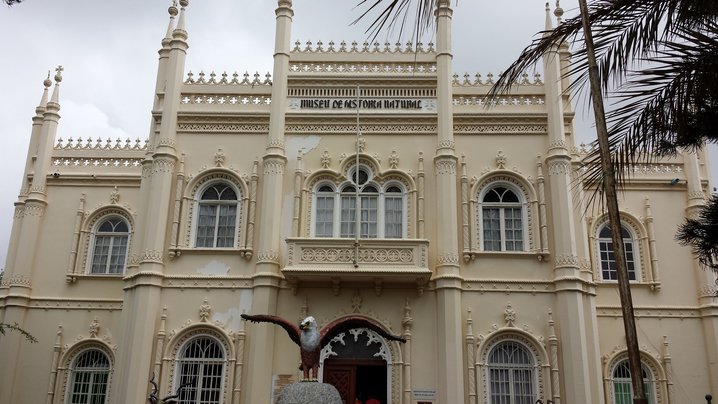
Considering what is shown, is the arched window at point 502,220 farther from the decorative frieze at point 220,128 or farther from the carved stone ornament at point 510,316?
the decorative frieze at point 220,128

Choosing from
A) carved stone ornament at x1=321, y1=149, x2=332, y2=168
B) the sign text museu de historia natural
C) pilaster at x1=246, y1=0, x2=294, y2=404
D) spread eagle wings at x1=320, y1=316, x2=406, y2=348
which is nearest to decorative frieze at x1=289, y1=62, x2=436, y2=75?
pilaster at x1=246, y1=0, x2=294, y2=404

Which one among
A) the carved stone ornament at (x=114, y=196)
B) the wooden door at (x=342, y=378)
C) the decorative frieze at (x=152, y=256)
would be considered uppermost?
the carved stone ornament at (x=114, y=196)

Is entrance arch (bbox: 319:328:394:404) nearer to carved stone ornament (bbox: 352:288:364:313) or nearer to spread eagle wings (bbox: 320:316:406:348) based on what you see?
carved stone ornament (bbox: 352:288:364:313)

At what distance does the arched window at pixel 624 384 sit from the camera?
733 inches

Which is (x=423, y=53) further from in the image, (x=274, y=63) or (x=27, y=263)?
(x=27, y=263)

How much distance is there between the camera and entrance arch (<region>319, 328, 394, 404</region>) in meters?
17.7

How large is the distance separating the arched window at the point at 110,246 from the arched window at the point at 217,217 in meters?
3.46

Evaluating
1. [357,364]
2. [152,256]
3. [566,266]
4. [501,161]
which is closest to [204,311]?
[152,256]

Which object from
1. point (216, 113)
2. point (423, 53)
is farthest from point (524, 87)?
point (216, 113)

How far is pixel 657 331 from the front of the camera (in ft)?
63.1

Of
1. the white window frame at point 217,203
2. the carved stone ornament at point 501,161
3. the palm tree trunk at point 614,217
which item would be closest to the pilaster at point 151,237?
the white window frame at point 217,203

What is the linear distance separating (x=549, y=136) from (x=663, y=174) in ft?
15.1

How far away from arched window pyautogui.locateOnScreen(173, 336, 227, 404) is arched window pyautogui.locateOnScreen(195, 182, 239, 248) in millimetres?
2907

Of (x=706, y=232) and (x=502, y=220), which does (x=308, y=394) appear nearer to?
(x=706, y=232)
